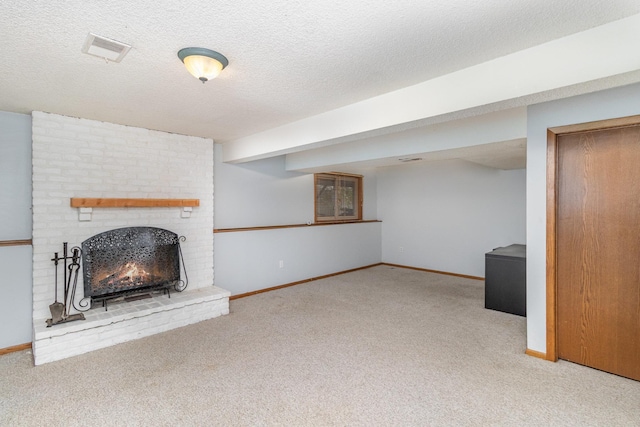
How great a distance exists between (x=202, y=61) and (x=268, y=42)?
0.41 meters

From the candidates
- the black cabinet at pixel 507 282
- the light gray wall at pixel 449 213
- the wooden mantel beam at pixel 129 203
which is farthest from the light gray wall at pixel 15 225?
the light gray wall at pixel 449 213

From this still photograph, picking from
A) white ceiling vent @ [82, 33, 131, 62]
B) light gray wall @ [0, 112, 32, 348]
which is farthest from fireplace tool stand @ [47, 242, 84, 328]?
white ceiling vent @ [82, 33, 131, 62]

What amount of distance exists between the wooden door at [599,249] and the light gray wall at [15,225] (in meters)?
4.82

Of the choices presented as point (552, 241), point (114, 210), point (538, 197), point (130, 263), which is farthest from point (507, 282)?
point (114, 210)

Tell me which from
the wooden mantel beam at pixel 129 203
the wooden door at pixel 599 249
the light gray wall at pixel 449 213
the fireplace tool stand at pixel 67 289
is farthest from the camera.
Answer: the light gray wall at pixel 449 213

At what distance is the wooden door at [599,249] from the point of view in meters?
2.38

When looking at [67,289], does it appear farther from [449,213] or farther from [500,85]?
[449,213]

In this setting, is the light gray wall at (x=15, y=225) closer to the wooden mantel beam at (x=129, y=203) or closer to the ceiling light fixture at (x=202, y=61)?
the wooden mantel beam at (x=129, y=203)

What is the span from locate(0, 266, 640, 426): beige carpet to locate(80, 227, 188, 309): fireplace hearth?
0.65 meters

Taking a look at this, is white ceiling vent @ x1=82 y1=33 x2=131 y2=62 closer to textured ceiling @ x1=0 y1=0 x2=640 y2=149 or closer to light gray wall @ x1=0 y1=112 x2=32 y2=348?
textured ceiling @ x1=0 y1=0 x2=640 y2=149

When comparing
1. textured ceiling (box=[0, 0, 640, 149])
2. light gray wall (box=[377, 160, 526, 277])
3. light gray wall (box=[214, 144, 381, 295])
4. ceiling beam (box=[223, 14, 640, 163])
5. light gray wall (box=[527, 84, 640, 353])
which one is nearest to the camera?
textured ceiling (box=[0, 0, 640, 149])

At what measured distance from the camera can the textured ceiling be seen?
4.72ft

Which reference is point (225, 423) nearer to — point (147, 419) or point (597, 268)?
point (147, 419)

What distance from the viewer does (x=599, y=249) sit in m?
2.52
